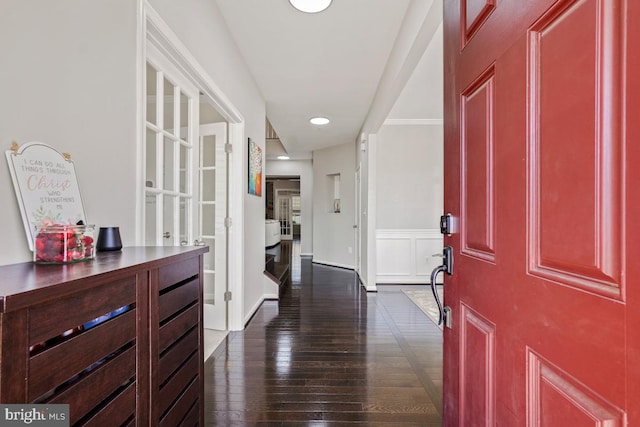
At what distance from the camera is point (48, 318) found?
1.81 ft

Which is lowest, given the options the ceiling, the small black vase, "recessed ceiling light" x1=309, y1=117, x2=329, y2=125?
the small black vase

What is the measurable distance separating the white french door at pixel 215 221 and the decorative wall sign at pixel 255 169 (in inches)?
14.9

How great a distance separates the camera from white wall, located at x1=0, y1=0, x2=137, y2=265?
0.79m

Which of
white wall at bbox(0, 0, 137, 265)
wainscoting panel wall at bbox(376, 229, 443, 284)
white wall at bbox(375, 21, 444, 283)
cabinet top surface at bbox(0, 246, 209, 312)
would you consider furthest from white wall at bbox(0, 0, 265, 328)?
wainscoting panel wall at bbox(376, 229, 443, 284)

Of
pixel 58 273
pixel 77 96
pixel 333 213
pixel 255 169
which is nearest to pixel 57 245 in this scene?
pixel 58 273

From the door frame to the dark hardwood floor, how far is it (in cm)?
54

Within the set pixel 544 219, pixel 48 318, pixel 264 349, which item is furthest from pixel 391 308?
pixel 48 318

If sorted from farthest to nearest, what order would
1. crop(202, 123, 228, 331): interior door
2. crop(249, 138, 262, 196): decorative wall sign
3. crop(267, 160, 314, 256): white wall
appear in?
crop(267, 160, 314, 256): white wall
crop(249, 138, 262, 196): decorative wall sign
crop(202, 123, 228, 331): interior door

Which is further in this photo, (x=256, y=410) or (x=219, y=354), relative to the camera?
(x=219, y=354)

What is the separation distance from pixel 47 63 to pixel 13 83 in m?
0.14

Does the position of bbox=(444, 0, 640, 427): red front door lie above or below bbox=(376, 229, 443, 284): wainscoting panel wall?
above

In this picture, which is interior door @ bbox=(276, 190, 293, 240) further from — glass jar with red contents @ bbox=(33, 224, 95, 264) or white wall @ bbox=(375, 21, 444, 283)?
glass jar with red contents @ bbox=(33, 224, 95, 264)

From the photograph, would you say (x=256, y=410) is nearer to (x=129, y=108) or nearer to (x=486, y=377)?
(x=486, y=377)

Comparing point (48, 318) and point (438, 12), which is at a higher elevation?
point (438, 12)
